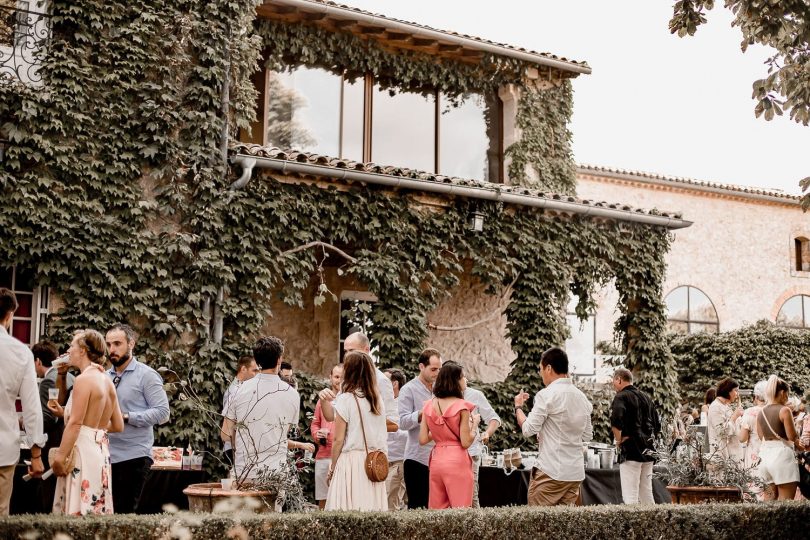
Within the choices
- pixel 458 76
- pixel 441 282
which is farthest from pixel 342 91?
pixel 441 282

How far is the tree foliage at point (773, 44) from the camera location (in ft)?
27.1

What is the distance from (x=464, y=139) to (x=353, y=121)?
206 centimetres

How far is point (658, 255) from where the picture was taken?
1534cm

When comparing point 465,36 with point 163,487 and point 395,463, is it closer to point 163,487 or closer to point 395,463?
point 395,463

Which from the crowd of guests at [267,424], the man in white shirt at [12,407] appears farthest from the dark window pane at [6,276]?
the man in white shirt at [12,407]

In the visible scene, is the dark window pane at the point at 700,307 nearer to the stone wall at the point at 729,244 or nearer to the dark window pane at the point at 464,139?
the stone wall at the point at 729,244

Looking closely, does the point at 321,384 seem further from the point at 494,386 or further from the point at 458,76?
the point at 458,76

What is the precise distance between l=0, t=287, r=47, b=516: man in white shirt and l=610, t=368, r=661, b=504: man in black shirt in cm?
583

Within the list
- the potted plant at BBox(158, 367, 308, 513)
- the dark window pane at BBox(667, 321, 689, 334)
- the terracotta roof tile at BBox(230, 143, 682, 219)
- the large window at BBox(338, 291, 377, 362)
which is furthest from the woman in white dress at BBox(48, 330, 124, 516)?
the dark window pane at BBox(667, 321, 689, 334)

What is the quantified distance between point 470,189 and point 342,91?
2.86m

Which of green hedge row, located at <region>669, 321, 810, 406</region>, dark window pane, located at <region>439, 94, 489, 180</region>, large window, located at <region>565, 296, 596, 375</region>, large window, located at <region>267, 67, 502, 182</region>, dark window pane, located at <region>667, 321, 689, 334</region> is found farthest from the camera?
dark window pane, located at <region>667, 321, 689, 334</region>

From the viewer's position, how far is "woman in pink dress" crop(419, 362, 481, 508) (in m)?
7.48

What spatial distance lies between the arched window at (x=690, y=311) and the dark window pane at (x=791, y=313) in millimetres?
2502

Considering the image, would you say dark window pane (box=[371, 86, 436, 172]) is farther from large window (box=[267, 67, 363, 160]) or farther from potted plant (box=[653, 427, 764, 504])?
potted plant (box=[653, 427, 764, 504])
